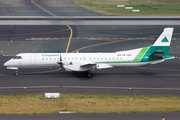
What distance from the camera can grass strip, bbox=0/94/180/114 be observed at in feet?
76.0

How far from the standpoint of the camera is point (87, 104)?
25234 mm

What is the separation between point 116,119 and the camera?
20812mm

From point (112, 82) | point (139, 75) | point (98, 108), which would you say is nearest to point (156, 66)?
point (139, 75)

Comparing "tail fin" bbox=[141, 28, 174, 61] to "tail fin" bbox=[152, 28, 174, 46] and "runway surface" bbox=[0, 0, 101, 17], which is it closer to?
"tail fin" bbox=[152, 28, 174, 46]

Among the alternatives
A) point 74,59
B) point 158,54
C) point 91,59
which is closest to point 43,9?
point 74,59

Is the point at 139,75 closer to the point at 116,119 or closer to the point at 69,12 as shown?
the point at 116,119

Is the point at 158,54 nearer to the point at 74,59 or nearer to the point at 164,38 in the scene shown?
the point at 164,38

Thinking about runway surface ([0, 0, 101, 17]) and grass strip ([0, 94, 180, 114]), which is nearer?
grass strip ([0, 94, 180, 114])

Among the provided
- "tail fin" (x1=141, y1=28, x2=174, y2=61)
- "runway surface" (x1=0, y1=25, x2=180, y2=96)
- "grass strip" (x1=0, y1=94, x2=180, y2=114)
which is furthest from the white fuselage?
"grass strip" (x1=0, y1=94, x2=180, y2=114)

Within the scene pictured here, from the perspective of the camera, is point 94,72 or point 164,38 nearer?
point 164,38

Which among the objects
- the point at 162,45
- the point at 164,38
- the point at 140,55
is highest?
the point at 164,38

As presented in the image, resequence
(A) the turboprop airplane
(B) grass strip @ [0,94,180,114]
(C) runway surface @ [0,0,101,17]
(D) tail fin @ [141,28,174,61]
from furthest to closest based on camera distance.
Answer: (C) runway surface @ [0,0,101,17] → (D) tail fin @ [141,28,174,61] → (A) the turboprop airplane → (B) grass strip @ [0,94,180,114]

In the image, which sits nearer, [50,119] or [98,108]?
[50,119]

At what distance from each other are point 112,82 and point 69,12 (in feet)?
197
